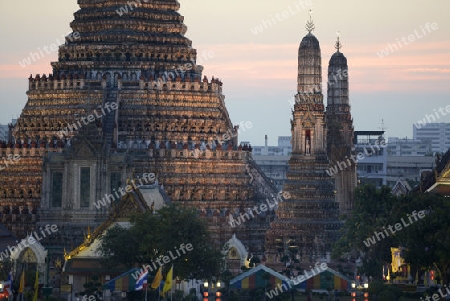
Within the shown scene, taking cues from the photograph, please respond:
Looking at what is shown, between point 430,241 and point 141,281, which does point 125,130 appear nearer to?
point 430,241

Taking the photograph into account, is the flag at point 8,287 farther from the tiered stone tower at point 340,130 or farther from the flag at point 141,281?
the tiered stone tower at point 340,130

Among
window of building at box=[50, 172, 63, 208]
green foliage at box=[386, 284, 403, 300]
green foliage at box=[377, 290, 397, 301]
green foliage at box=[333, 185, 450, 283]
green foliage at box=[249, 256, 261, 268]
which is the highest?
window of building at box=[50, 172, 63, 208]

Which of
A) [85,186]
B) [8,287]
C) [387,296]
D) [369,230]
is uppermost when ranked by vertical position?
[85,186]

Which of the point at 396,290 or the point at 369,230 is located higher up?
the point at 369,230

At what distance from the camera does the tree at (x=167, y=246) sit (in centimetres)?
11462

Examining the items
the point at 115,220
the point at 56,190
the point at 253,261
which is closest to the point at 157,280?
the point at 115,220

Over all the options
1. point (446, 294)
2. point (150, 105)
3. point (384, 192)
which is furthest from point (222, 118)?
point (446, 294)

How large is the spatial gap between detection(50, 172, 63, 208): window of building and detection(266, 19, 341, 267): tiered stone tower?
14.8m

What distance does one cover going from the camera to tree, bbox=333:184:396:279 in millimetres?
123562

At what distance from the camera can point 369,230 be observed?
126188 mm

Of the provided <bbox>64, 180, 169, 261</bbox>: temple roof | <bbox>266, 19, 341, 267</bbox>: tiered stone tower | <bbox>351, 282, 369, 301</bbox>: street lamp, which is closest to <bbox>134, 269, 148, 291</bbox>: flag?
<bbox>351, 282, 369, 301</bbox>: street lamp

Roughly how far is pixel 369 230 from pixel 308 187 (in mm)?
25283

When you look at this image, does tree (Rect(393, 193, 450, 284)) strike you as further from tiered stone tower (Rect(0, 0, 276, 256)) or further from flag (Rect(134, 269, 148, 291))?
tiered stone tower (Rect(0, 0, 276, 256))

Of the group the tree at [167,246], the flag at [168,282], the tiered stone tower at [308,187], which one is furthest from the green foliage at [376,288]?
the tiered stone tower at [308,187]
